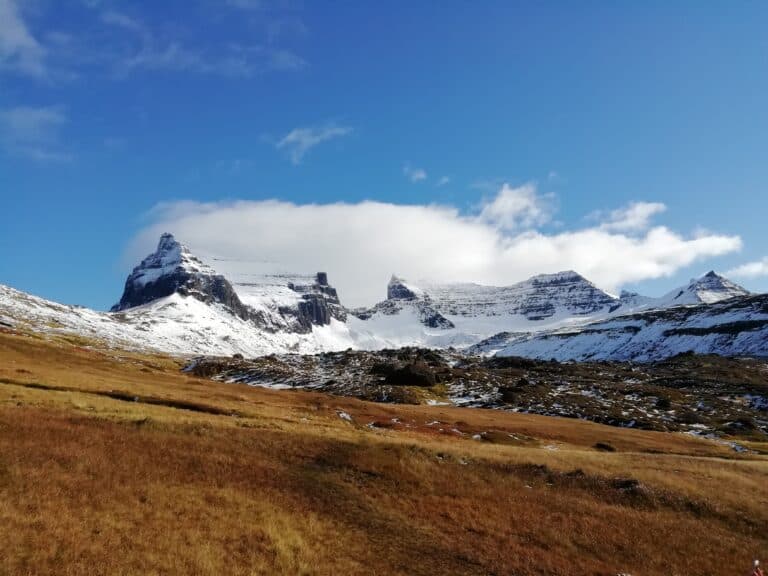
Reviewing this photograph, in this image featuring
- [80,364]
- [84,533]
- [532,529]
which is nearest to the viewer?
[84,533]

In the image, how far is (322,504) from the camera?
26.3 m

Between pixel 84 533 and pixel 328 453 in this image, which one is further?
pixel 328 453

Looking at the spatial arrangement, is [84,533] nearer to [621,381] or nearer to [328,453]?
[328,453]

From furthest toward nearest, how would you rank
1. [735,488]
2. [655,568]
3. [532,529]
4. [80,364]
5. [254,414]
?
[80,364], [254,414], [735,488], [532,529], [655,568]

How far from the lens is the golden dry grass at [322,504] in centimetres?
1983

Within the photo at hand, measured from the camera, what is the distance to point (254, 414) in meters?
49.7

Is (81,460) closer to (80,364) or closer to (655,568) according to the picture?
(655,568)

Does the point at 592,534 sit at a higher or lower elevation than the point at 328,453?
lower

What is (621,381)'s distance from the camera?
6294 inches

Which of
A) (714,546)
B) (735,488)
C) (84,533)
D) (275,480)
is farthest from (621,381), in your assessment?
(84,533)

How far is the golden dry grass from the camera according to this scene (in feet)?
65.1

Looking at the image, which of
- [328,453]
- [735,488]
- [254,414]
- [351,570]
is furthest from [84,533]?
[735,488]

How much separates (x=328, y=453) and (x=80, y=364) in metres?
69.7

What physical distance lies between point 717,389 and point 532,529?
14739 centimetres
